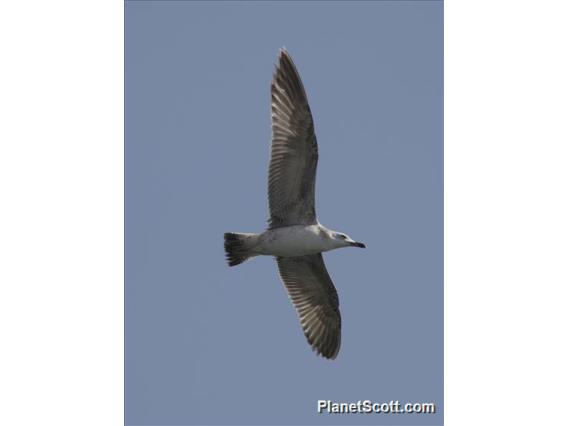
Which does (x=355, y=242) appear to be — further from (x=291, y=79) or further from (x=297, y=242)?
(x=291, y=79)

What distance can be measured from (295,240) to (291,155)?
999 millimetres

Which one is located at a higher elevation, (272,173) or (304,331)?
(272,173)

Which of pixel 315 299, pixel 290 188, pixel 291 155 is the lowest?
pixel 315 299

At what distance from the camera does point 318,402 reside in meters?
9.02

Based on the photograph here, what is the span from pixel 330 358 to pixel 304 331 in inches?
20.0

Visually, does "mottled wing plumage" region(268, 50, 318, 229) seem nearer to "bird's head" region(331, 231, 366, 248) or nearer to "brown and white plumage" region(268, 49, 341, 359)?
"brown and white plumage" region(268, 49, 341, 359)

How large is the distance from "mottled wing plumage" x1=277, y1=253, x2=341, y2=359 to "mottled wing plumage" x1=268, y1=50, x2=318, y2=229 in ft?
3.13

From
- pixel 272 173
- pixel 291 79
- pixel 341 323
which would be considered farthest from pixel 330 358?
pixel 291 79

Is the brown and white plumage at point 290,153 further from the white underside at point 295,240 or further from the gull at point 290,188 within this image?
the white underside at point 295,240

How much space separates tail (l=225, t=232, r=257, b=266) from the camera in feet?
32.1

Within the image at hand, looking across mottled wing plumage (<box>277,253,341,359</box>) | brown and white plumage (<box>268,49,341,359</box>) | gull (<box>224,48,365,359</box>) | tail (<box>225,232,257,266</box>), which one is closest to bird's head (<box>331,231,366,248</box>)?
gull (<box>224,48,365,359</box>)

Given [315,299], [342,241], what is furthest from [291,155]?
[315,299]

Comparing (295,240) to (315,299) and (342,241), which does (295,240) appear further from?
(315,299)

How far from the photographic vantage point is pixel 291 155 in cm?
960
